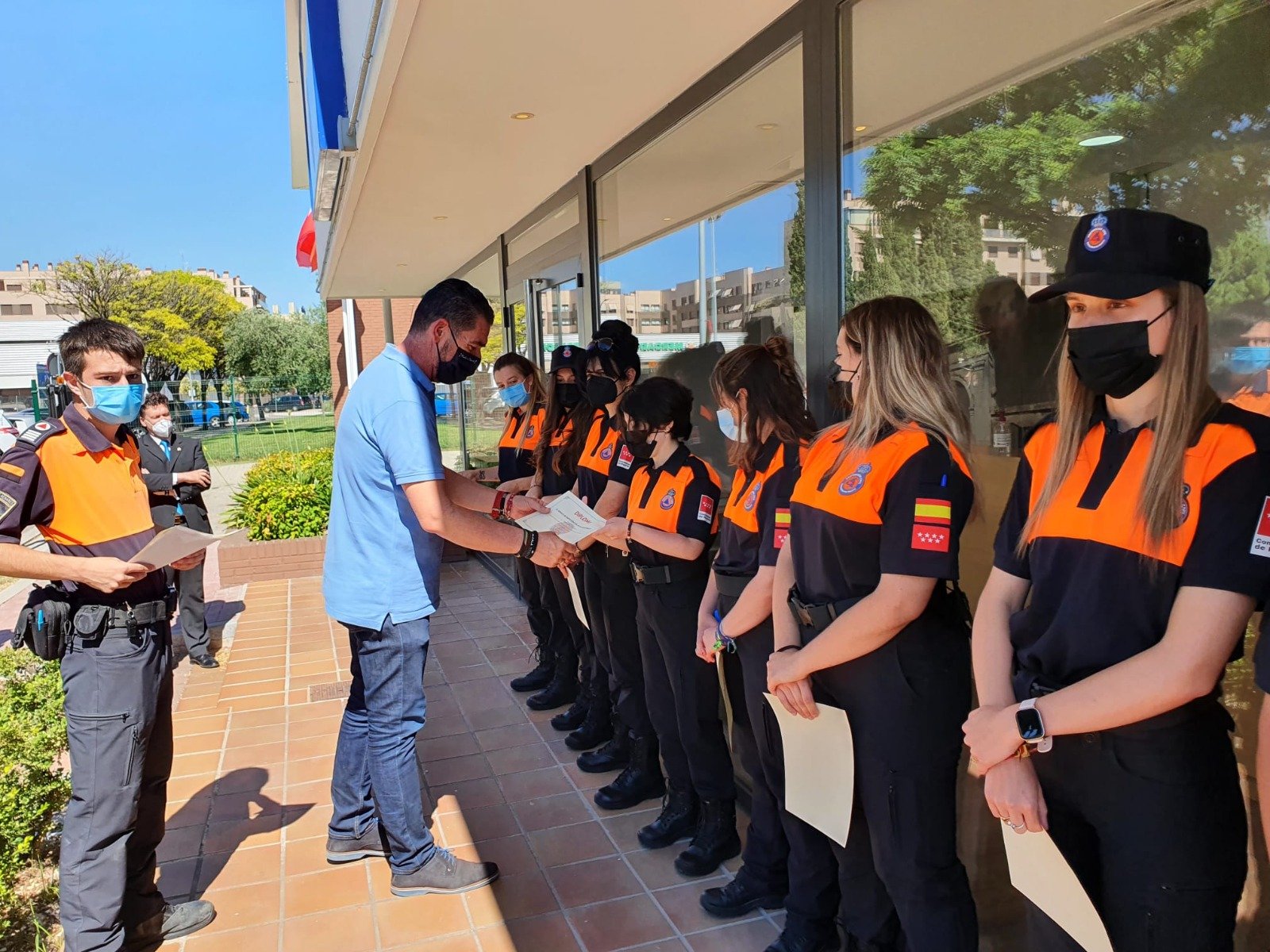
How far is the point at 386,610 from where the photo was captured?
9.61ft

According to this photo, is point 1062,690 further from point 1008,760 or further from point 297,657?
point 297,657

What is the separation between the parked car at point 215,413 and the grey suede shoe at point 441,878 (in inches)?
843

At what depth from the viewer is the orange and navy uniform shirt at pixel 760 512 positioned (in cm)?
248

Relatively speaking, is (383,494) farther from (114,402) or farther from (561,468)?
(561,468)

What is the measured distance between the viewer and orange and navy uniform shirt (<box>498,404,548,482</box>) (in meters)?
5.04

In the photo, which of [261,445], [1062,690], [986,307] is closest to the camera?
[1062,690]

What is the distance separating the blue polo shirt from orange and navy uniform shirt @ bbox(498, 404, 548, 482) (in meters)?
1.94

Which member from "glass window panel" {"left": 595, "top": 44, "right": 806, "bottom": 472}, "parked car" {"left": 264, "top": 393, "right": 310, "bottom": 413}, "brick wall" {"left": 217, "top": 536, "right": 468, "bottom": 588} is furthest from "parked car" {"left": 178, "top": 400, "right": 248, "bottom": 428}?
"glass window panel" {"left": 595, "top": 44, "right": 806, "bottom": 472}

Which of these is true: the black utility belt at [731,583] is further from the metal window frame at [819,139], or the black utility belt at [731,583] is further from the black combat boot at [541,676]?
the black combat boot at [541,676]

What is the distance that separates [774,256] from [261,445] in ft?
66.2

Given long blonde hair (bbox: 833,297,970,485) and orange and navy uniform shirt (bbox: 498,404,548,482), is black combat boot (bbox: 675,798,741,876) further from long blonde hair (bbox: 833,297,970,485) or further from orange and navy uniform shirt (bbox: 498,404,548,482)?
orange and navy uniform shirt (bbox: 498,404,548,482)

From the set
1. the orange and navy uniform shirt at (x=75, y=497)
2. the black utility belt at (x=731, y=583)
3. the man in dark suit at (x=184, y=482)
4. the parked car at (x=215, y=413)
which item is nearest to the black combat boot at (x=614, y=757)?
the black utility belt at (x=731, y=583)

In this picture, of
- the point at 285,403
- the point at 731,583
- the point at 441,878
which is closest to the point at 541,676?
the point at 441,878

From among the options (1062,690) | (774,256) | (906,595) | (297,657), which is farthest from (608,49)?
(297,657)
